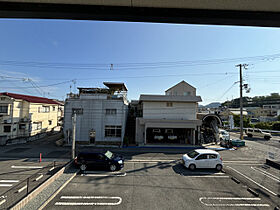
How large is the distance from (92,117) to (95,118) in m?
0.47

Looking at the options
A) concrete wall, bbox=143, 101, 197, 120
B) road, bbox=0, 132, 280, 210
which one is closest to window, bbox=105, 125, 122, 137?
concrete wall, bbox=143, 101, 197, 120

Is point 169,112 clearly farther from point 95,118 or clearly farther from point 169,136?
point 95,118

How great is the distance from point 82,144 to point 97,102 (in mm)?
6332

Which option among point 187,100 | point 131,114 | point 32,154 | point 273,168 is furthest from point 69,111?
point 273,168

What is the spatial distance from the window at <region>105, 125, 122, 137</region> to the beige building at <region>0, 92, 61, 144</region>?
13749 millimetres

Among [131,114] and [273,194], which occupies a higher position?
[131,114]

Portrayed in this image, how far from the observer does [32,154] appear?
13625 millimetres

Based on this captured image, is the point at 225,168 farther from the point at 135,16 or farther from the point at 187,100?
the point at 135,16

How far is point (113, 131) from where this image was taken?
18.5 meters

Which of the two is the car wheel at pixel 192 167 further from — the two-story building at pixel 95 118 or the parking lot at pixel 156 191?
the two-story building at pixel 95 118

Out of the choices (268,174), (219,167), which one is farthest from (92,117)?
(268,174)

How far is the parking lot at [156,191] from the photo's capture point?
6320mm

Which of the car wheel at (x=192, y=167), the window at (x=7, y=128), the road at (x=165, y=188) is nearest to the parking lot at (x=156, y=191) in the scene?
the road at (x=165, y=188)

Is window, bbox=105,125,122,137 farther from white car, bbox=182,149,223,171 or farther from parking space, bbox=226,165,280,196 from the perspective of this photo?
parking space, bbox=226,165,280,196
